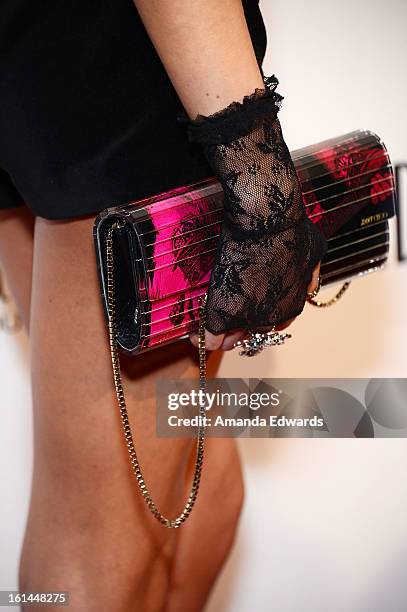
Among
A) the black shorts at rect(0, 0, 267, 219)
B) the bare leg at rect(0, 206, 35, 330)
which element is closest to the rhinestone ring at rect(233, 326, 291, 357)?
the black shorts at rect(0, 0, 267, 219)

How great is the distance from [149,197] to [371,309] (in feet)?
1.76

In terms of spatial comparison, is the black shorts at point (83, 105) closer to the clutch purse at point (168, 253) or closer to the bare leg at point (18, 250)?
the clutch purse at point (168, 253)

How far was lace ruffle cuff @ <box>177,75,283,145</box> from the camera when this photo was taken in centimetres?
55

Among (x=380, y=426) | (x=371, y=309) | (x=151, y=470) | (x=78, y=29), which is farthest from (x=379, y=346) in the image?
(x=78, y=29)

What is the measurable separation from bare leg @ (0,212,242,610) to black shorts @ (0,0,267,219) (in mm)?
52

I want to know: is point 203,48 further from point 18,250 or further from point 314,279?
point 18,250

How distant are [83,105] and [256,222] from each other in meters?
0.15

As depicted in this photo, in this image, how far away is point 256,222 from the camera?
570mm

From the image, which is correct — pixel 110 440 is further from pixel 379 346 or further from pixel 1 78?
pixel 379 346

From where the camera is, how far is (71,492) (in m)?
0.68

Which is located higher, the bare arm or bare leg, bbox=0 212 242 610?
the bare arm

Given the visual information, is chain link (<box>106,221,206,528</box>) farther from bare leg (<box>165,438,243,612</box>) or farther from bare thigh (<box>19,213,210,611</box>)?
bare leg (<box>165,438,243,612</box>)

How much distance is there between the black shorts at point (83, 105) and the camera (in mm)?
564

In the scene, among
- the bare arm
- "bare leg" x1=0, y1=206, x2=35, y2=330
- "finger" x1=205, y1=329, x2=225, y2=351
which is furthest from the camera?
"bare leg" x1=0, y1=206, x2=35, y2=330
